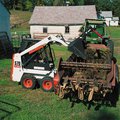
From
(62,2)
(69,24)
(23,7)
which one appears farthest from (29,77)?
(23,7)

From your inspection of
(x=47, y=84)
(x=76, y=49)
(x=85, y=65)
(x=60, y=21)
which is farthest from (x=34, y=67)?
(x=60, y=21)

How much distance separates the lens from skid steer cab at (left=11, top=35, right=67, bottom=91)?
39.6ft

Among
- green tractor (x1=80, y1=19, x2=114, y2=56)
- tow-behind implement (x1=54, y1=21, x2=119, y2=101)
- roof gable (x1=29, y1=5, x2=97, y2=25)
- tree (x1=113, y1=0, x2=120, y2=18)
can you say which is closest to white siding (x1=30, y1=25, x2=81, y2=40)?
roof gable (x1=29, y1=5, x2=97, y2=25)

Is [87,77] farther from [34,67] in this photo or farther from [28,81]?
[28,81]

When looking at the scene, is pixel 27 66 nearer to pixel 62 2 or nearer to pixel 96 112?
pixel 96 112

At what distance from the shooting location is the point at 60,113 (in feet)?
30.7

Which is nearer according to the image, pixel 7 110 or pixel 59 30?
pixel 7 110

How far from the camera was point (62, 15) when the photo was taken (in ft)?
140

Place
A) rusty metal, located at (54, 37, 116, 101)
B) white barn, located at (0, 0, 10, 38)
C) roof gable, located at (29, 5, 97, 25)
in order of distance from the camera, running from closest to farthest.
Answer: rusty metal, located at (54, 37, 116, 101) → white barn, located at (0, 0, 10, 38) → roof gable, located at (29, 5, 97, 25)

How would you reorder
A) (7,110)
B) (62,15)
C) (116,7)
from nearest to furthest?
1. (7,110)
2. (62,15)
3. (116,7)

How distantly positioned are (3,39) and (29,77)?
47.7 ft

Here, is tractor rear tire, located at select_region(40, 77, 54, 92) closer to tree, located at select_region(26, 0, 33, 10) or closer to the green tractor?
the green tractor

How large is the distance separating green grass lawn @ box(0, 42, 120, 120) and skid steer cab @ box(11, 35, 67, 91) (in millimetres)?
415

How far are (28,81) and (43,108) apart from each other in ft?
8.65
